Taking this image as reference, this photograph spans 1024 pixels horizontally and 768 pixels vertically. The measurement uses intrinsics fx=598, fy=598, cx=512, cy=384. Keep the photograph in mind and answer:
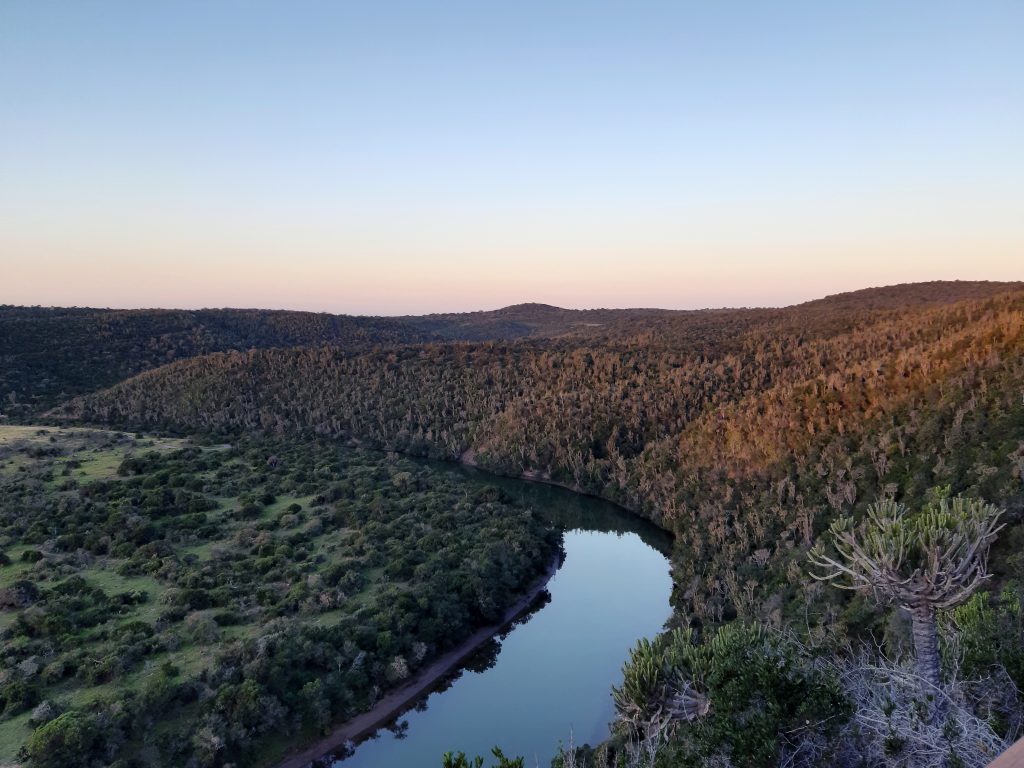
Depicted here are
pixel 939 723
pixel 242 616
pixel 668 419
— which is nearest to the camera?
pixel 939 723

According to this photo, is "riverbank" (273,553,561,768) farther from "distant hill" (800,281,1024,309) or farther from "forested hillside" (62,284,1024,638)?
"distant hill" (800,281,1024,309)

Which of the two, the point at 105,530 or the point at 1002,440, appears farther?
the point at 105,530

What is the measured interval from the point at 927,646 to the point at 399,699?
25380 millimetres

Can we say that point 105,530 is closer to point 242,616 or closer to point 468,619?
point 242,616

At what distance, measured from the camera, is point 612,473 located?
64.7 meters

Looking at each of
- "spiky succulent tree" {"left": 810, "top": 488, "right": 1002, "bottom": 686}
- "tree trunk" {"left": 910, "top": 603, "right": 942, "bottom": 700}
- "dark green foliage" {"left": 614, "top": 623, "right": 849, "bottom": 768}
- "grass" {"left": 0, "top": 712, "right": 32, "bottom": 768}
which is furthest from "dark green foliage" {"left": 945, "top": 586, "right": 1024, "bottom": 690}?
"grass" {"left": 0, "top": 712, "right": 32, "bottom": 768}

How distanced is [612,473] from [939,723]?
56351 mm

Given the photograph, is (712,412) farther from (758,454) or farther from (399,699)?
(399,699)

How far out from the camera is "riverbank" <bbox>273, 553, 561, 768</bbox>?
24875 mm

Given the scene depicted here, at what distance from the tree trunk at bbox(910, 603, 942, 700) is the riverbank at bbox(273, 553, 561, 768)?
2373cm

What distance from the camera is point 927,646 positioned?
9133 millimetres

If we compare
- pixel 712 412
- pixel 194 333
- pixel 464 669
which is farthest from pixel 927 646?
pixel 194 333

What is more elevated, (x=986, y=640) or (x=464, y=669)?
(x=986, y=640)

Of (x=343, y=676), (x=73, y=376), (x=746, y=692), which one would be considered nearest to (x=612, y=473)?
(x=343, y=676)
